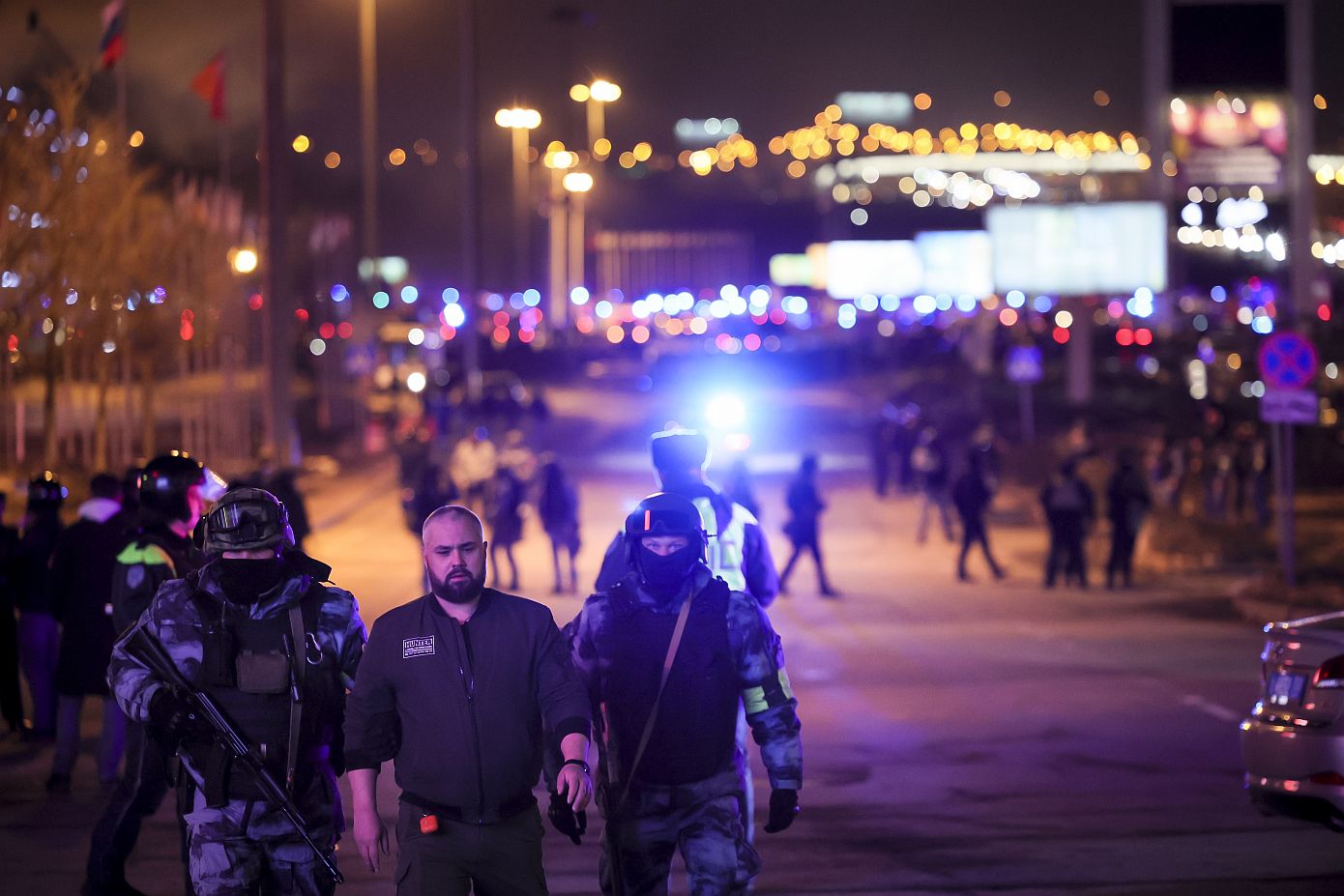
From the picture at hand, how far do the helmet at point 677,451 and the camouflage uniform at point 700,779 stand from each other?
1692 mm

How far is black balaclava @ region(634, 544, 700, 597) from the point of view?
535cm

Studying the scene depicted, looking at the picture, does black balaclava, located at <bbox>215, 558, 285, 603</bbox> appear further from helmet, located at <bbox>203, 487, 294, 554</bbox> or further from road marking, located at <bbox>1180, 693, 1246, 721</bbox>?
road marking, located at <bbox>1180, 693, 1246, 721</bbox>

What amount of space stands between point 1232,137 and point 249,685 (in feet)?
168

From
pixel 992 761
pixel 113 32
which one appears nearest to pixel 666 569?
pixel 992 761

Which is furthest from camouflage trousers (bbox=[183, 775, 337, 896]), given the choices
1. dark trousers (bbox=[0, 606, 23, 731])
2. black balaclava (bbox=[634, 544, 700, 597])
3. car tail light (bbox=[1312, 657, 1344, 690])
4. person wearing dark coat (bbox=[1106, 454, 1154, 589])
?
person wearing dark coat (bbox=[1106, 454, 1154, 589])

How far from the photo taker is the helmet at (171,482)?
726 cm

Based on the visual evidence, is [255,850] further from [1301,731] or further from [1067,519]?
[1067,519]

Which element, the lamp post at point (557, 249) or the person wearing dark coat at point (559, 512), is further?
the lamp post at point (557, 249)

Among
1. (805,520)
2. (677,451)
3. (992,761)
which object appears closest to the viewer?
(677,451)

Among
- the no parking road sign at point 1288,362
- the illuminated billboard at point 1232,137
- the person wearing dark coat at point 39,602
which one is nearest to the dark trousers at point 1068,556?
the no parking road sign at point 1288,362

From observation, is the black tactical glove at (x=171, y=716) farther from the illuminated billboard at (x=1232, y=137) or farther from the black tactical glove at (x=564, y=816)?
the illuminated billboard at (x=1232, y=137)

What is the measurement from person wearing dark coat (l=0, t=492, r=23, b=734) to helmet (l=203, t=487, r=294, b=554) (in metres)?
6.28

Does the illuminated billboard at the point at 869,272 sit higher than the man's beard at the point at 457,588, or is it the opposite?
the illuminated billboard at the point at 869,272

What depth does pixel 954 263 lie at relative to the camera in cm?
7731
